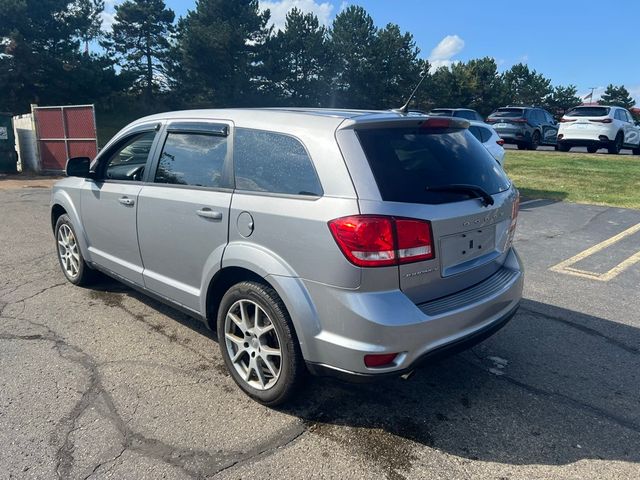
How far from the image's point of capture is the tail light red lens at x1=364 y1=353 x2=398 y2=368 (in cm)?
248

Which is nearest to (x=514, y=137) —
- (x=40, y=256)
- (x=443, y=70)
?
(x=40, y=256)

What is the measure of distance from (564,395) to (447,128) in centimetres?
185

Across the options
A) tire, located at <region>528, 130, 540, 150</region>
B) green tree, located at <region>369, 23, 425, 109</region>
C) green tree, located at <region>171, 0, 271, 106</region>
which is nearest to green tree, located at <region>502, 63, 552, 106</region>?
green tree, located at <region>369, 23, 425, 109</region>

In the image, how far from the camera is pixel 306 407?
299cm

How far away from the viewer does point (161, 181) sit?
3693 mm

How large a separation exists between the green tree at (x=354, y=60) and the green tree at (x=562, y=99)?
30275 mm

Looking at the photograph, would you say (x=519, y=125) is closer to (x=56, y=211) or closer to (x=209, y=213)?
(x=56, y=211)

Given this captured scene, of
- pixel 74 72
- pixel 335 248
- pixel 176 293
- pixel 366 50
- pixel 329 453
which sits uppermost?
pixel 366 50

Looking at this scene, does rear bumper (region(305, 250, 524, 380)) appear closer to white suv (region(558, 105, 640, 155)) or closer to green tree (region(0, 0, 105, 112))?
white suv (region(558, 105, 640, 155))

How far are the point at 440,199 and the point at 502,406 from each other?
135 cm

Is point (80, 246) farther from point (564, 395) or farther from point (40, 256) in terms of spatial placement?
point (564, 395)

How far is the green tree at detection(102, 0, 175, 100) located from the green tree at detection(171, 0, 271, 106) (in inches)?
63.7

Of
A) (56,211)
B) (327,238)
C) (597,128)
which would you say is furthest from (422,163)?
(597,128)

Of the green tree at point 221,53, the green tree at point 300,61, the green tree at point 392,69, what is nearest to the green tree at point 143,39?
the green tree at point 221,53
